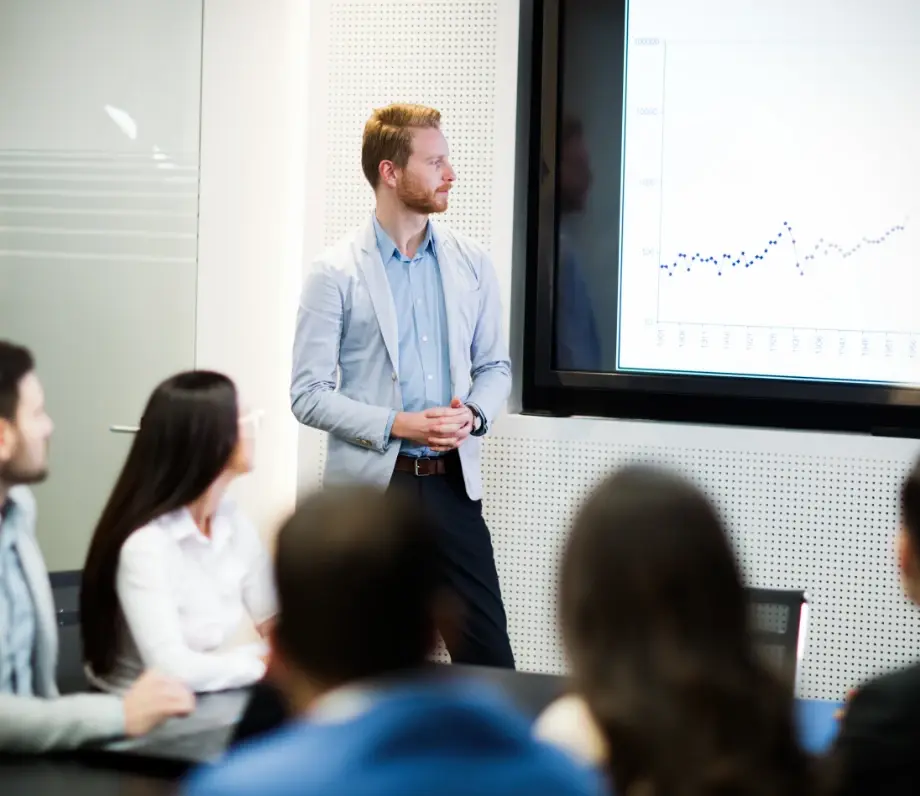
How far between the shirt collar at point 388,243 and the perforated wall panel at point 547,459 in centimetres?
38

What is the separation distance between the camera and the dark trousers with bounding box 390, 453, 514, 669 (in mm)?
3078

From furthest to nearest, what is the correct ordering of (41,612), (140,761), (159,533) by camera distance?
(159,533)
(41,612)
(140,761)

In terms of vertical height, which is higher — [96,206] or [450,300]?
[96,206]

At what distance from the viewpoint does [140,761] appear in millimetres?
1448

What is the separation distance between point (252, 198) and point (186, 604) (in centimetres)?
228

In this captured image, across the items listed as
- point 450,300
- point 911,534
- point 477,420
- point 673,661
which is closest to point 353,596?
point 673,661

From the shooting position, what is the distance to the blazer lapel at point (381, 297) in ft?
10.1

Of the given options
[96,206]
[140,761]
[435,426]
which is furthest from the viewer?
[96,206]

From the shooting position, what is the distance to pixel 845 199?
11.1 feet

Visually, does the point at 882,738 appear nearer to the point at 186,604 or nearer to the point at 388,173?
the point at 186,604

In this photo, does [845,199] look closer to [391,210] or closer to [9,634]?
[391,210]

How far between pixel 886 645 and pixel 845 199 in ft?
4.41

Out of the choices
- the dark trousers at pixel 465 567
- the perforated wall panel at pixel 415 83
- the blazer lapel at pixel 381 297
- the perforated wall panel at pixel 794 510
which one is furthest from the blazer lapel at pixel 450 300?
the perforated wall panel at pixel 794 510

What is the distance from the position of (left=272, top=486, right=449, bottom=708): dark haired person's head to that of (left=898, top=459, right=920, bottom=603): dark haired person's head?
0.71 metres
